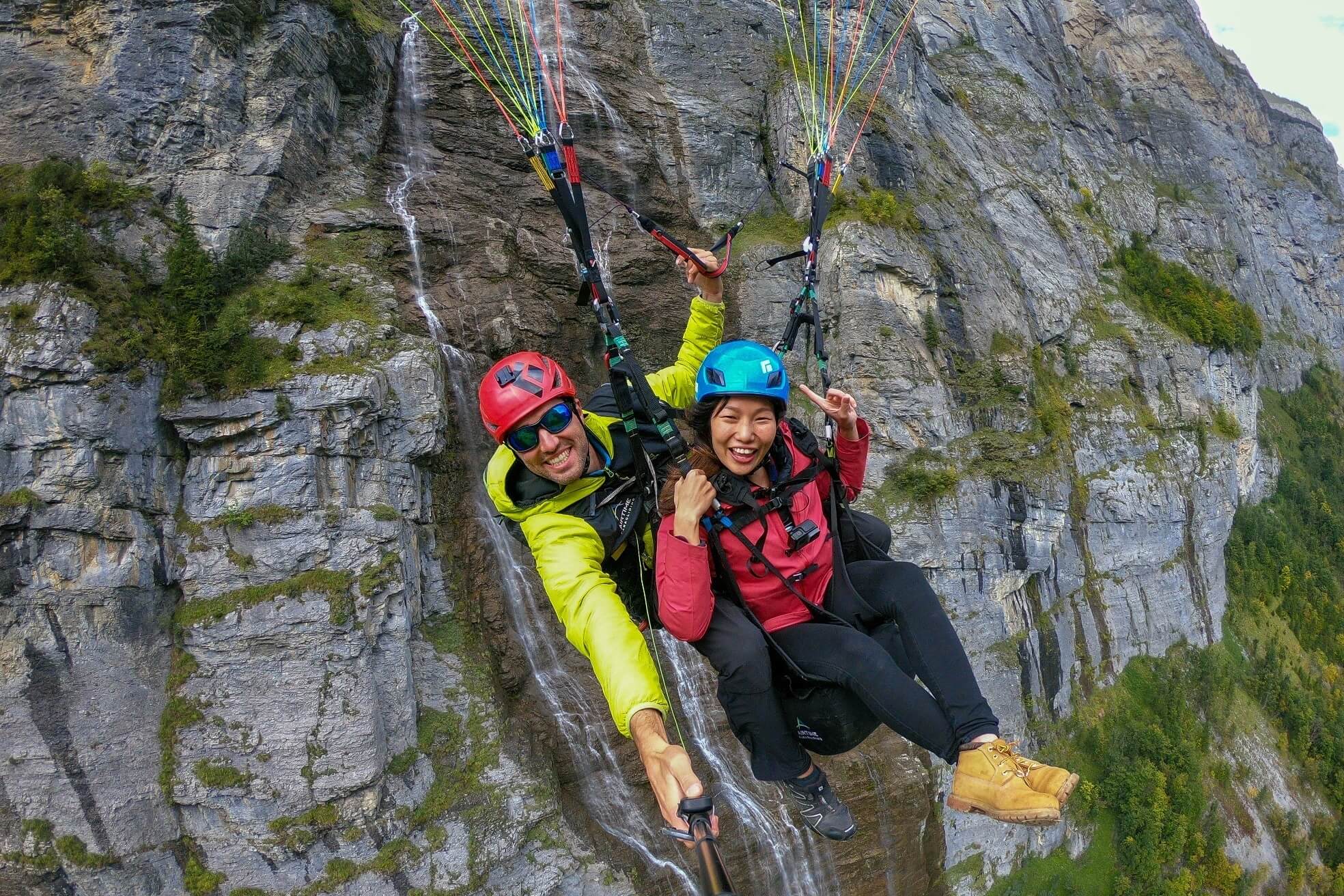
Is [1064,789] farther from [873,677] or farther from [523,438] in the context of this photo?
[523,438]

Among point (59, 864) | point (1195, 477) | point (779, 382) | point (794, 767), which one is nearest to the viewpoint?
point (779, 382)

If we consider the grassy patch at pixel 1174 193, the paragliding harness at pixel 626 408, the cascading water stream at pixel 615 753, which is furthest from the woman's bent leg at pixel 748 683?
the grassy patch at pixel 1174 193

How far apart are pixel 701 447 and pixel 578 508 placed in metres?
0.77

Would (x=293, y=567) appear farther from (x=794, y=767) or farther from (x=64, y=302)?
(x=794, y=767)

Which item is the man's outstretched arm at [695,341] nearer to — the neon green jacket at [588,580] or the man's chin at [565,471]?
the neon green jacket at [588,580]

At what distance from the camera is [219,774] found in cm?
1013

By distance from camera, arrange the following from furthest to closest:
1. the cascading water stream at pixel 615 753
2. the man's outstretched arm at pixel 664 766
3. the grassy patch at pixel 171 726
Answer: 1. the cascading water stream at pixel 615 753
2. the grassy patch at pixel 171 726
3. the man's outstretched arm at pixel 664 766

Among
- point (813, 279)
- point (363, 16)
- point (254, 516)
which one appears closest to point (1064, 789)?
point (813, 279)

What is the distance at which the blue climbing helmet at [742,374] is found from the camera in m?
3.67

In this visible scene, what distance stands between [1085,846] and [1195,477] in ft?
Answer: 44.0

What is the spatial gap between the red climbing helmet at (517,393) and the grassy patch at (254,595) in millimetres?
8259

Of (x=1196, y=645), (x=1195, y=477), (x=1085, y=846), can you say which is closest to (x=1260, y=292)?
(x=1195, y=477)


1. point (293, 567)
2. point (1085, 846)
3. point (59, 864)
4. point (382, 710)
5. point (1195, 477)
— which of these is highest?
point (1195, 477)

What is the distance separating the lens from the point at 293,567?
10805 mm
